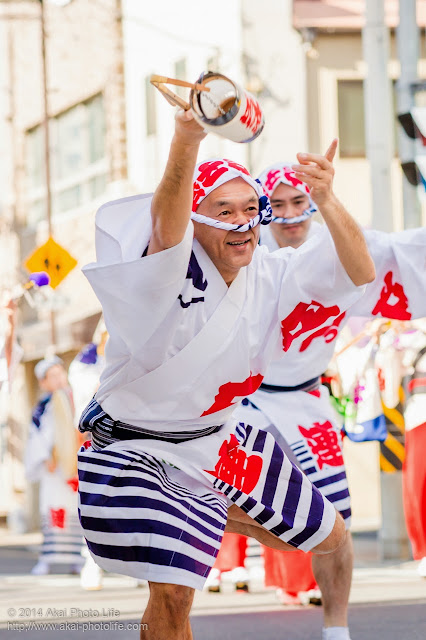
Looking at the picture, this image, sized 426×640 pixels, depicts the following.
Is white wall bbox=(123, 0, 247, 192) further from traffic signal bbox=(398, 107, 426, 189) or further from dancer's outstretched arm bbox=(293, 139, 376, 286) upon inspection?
dancer's outstretched arm bbox=(293, 139, 376, 286)

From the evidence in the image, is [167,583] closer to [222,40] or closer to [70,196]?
[222,40]

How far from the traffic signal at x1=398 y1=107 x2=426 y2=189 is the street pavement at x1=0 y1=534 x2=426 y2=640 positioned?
2.80 meters

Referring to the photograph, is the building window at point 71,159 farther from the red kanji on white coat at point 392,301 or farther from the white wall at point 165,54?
the red kanji on white coat at point 392,301

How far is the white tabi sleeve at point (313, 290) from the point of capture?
165 inches

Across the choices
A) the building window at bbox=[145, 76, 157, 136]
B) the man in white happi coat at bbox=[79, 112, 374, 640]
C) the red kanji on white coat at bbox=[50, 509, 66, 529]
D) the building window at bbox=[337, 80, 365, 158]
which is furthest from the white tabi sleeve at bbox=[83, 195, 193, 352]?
the building window at bbox=[145, 76, 157, 136]

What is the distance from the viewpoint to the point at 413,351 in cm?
870

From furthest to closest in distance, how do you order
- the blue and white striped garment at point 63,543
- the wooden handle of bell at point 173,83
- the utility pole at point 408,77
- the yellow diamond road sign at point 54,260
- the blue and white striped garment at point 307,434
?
the yellow diamond road sign at point 54,260 → the blue and white striped garment at point 63,543 → the utility pole at point 408,77 → the blue and white striped garment at point 307,434 → the wooden handle of bell at point 173,83

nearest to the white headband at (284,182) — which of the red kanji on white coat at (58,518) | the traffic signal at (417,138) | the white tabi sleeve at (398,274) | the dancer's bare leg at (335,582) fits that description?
the white tabi sleeve at (398,274)

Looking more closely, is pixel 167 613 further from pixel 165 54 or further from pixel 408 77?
pixel 165 54

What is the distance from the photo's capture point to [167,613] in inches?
159

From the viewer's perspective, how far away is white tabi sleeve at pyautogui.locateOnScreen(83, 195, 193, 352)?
3848 mm

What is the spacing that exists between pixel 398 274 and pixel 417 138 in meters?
4.27

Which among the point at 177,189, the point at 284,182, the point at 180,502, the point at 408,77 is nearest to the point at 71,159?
the point at 408,77

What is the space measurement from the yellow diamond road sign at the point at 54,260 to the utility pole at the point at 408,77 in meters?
4.07
